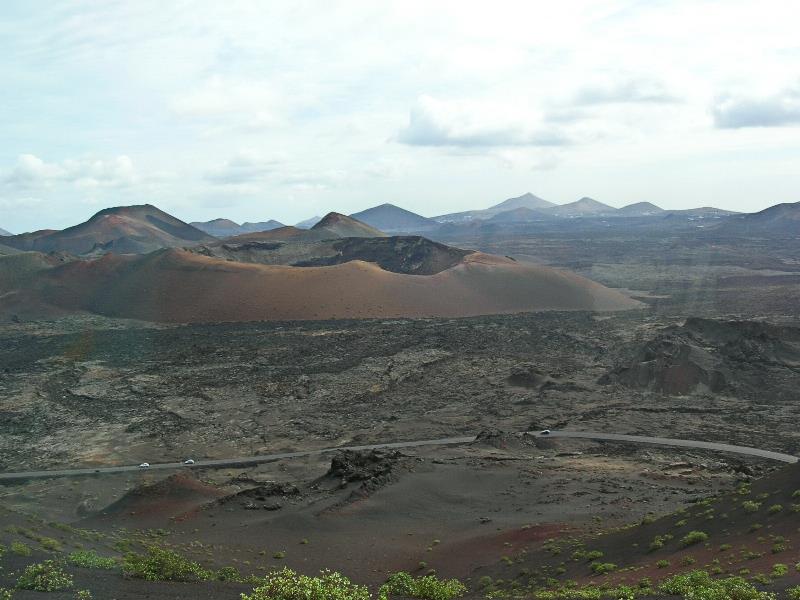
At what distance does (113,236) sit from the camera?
179 meters

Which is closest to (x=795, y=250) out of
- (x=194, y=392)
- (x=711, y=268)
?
(x=711, y=268)

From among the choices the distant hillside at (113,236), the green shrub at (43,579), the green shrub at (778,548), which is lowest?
the green shrub at (778,548)

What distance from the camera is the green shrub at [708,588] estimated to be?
12586mm

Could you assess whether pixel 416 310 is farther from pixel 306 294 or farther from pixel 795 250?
pixel 795 250

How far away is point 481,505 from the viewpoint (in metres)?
29.7

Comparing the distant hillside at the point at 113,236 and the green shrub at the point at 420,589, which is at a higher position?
the distant hillside at the point at 113,236

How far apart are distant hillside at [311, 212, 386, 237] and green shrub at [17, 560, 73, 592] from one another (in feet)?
504

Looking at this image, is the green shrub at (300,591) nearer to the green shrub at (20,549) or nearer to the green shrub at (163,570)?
the green shrub at (163,570)

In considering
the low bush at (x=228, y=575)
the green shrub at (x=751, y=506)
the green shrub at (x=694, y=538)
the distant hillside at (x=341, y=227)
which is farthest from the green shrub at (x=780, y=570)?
the distant hillside at (x=341, y=227)

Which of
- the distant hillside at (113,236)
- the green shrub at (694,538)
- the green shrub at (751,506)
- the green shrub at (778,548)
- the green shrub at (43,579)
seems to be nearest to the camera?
the green shrub at (43,579)

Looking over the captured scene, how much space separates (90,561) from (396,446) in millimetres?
22399

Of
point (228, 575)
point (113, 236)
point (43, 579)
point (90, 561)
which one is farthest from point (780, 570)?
point (113, 236)

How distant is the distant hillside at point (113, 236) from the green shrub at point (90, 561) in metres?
153

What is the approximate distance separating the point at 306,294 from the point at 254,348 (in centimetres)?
2339
